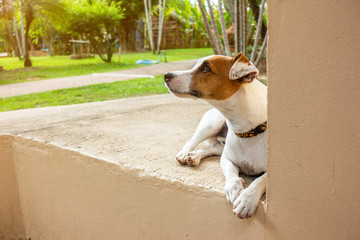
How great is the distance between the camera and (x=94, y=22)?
12.6 m

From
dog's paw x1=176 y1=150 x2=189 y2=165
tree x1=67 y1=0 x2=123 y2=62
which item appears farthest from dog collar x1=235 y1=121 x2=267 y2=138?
tree x1=67 y1=0 x2=123 y2=62

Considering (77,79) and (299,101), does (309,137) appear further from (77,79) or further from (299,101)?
(77,79)

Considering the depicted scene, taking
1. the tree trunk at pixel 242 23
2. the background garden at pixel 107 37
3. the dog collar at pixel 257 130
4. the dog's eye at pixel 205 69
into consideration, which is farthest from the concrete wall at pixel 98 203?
the tree trunk at pixel 242 23

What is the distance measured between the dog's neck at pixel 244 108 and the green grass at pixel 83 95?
431 cm

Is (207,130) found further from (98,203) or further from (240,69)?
(98,203)

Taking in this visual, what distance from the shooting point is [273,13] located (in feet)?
4.29

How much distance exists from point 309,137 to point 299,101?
0.46 ft

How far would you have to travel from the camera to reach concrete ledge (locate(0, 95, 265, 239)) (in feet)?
5.66

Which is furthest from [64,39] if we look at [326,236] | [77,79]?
[326,236]

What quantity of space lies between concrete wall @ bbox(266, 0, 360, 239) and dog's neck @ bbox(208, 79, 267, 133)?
30cm

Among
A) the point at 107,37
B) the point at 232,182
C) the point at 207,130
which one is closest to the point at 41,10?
the point at 107,37

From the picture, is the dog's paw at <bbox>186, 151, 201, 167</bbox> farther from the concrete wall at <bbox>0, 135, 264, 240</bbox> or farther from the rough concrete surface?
the concrete wall at <bbox>0, 135, 264, 240</bbox>

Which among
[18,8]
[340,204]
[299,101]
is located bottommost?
[340,204]

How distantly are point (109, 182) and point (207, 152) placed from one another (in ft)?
2.02
